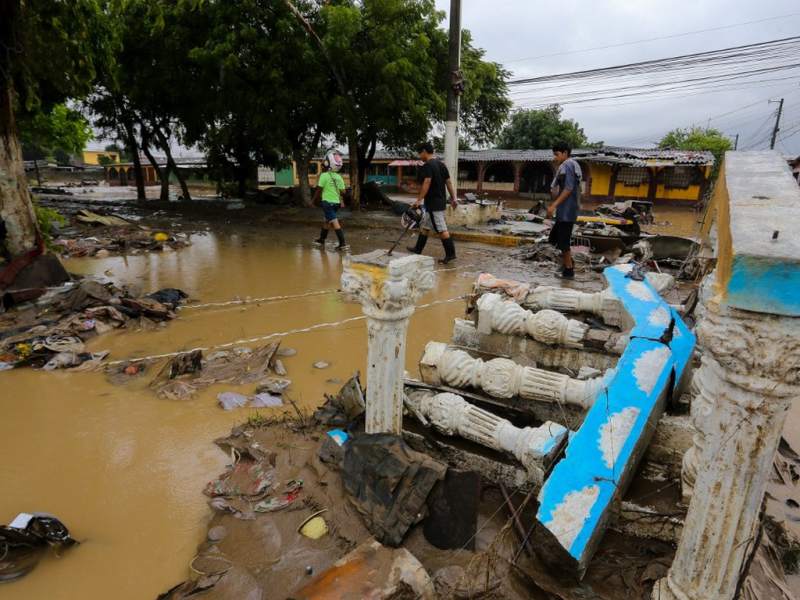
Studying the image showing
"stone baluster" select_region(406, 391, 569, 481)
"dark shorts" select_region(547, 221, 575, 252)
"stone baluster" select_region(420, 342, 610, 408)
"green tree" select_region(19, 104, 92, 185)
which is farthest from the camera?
"green tree" select_region(19, 104, 92, 185)

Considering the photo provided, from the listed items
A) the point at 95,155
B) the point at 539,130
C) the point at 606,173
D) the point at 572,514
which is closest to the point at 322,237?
the point at 572,514

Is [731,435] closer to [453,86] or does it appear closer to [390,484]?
[390,484]

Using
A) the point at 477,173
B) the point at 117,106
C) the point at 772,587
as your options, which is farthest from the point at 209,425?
the point at 477,173

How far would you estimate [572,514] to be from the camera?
5.76 feet

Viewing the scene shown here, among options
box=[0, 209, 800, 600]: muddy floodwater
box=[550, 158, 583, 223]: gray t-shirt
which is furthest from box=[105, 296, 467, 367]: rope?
box=[550, 158, 583, 223]: gray t-shirt

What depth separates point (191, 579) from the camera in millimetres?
2033

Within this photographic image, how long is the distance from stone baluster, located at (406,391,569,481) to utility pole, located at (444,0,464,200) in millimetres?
8394

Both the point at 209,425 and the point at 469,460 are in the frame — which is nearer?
the point at 469,460

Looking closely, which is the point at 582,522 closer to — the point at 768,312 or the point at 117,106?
the point at 768,312

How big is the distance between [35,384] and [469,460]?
140 inches

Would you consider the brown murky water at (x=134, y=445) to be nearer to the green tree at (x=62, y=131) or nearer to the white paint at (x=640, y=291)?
the white paint at (x=640, y=291)

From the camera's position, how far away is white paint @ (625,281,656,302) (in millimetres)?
3302

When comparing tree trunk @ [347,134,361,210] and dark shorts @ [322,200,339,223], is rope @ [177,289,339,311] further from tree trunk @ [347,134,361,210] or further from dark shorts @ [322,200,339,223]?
tree trunk @ [347,134,361,210]

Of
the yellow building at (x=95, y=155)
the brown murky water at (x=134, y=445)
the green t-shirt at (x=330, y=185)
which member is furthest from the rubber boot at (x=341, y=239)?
the yellow building at (x=95, y=155)
